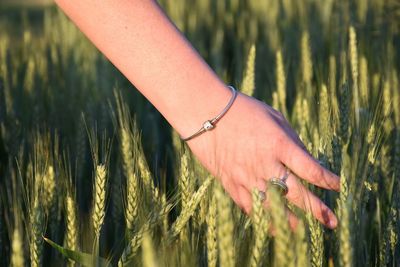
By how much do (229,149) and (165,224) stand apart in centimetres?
16

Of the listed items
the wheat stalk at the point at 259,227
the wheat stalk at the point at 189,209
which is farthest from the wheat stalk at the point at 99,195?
the wheat stalk at the point at 259,227

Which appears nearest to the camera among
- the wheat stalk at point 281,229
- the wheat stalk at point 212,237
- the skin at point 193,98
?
the wheat stalk at point 281,229

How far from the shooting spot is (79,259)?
1004 mm

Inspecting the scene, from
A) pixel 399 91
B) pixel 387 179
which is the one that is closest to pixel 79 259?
pixel 387 179

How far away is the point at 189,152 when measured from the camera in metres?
1.22

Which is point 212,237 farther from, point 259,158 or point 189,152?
point 189,152

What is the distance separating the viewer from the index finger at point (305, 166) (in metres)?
1.00

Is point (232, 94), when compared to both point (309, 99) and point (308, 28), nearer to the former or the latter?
point (309, 99)

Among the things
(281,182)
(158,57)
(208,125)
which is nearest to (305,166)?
(281,182)

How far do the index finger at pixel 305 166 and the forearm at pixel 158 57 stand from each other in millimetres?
123

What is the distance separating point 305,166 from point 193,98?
0.19 m

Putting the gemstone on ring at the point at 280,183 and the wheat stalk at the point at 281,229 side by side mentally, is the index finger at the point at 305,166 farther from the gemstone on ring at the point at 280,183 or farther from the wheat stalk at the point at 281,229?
the wheat stalk at the point at 281,229

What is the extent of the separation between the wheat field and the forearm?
0.29 ft

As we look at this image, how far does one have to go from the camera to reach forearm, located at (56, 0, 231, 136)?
1042 millimetres
